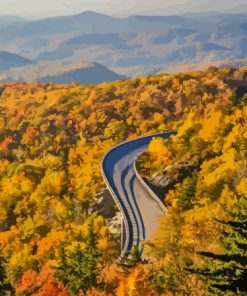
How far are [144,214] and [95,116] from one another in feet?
341

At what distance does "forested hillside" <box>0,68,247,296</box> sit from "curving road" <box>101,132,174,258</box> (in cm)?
245

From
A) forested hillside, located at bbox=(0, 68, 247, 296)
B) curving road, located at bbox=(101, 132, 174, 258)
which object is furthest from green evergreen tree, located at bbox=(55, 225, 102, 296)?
curving road, located at bbox=(101, 132, 174, 258)

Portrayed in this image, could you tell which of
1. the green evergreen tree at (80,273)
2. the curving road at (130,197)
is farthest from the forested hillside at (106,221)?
the curving road at (130,197)

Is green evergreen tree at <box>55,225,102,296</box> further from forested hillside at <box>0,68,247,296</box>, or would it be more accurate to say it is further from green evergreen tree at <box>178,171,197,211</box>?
green evergreen tree at <box>178,171,197,211</box>

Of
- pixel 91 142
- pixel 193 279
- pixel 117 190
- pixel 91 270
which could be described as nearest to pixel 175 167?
pixel 117 190

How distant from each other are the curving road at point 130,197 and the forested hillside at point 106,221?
245cm

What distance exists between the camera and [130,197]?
90188 mm

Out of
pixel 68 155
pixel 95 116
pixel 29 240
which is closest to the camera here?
pixel 29 240

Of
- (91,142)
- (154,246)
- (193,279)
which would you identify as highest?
(193,279)

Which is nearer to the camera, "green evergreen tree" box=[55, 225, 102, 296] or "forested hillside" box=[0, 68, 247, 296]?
"forested hillside" box=[0, 68, 247, 296]

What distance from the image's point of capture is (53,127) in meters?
186

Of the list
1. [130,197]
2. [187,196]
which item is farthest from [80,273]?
[130,197]

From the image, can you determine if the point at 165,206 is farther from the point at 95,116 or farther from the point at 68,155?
the point at 95,116

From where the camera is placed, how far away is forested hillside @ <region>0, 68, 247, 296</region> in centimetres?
4489
